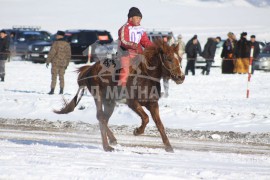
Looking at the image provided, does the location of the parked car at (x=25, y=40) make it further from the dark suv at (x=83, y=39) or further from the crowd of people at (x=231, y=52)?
the crowd of people at (x=231, y=52)

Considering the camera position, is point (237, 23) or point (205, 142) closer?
point (205, 142)

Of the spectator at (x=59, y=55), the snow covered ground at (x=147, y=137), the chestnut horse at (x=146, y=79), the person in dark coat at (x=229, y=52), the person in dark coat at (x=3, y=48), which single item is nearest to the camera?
the snow covered ground at (x=147, y=137)

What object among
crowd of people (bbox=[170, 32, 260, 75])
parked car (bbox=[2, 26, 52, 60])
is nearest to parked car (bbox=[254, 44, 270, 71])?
crowd of people (bbox=[170, 32, 260, 75])

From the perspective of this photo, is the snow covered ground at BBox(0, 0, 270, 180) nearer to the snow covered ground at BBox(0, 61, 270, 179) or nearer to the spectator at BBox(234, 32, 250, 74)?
the snow covered ground at BBox(0, 61, 270, 179)

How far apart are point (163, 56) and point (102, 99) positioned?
56.3 inches

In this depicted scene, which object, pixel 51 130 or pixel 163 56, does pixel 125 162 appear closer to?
pixel 163 56

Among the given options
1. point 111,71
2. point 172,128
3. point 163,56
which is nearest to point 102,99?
point 111,71

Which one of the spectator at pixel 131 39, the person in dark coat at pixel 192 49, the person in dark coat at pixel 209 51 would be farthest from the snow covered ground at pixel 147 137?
the person in dark coat at pixel 209 51

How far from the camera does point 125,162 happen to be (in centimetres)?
915

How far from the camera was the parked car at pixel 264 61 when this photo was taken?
108ft

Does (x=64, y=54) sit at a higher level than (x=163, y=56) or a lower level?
lower

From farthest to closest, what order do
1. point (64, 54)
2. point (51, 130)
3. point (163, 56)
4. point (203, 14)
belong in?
1. point (203, 14)
2. point (64, 54)
3. point (51, 130)
4. point (163, 56)

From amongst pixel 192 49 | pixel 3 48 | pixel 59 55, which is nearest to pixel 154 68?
pixel 59 55

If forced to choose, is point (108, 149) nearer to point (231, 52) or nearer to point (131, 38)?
point (131, 38)
